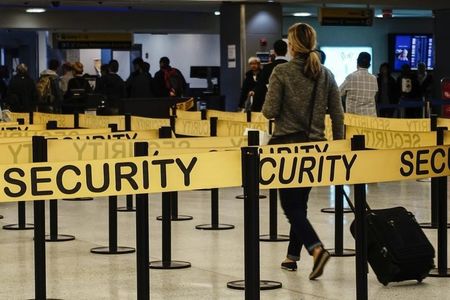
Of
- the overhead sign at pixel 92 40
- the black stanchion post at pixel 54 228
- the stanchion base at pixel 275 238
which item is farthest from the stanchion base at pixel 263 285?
the overhead sign at pixel 92 40

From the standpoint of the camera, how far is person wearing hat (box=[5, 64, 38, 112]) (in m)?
21.7

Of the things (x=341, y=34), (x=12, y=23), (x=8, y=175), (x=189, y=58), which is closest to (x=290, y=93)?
(x=8, y=175)

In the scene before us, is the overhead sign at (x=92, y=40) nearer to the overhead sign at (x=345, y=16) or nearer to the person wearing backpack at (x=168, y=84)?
the overhead sign at (x=345, y=16)

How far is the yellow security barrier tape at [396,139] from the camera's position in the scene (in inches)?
404

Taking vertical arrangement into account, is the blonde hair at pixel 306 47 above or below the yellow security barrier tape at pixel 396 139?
above

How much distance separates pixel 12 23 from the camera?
106 feet

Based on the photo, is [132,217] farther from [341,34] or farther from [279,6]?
[341,34]

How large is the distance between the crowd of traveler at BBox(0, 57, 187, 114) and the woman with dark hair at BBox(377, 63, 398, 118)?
18.0ft

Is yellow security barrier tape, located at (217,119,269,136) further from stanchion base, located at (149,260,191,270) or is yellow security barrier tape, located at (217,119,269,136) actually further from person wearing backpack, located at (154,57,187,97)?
person wearing backpack, located at (154,57,187,97)

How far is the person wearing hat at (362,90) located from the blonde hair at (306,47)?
6777mm

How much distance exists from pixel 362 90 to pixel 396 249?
753cm

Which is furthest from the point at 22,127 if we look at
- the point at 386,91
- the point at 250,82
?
the point at 386,91

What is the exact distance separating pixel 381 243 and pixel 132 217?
205 inches

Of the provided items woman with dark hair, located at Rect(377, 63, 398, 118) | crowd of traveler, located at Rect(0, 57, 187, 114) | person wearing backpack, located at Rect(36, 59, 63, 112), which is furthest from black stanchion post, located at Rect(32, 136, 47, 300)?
woman with dark hair, located at Rect(377, 63, 398, 118)
